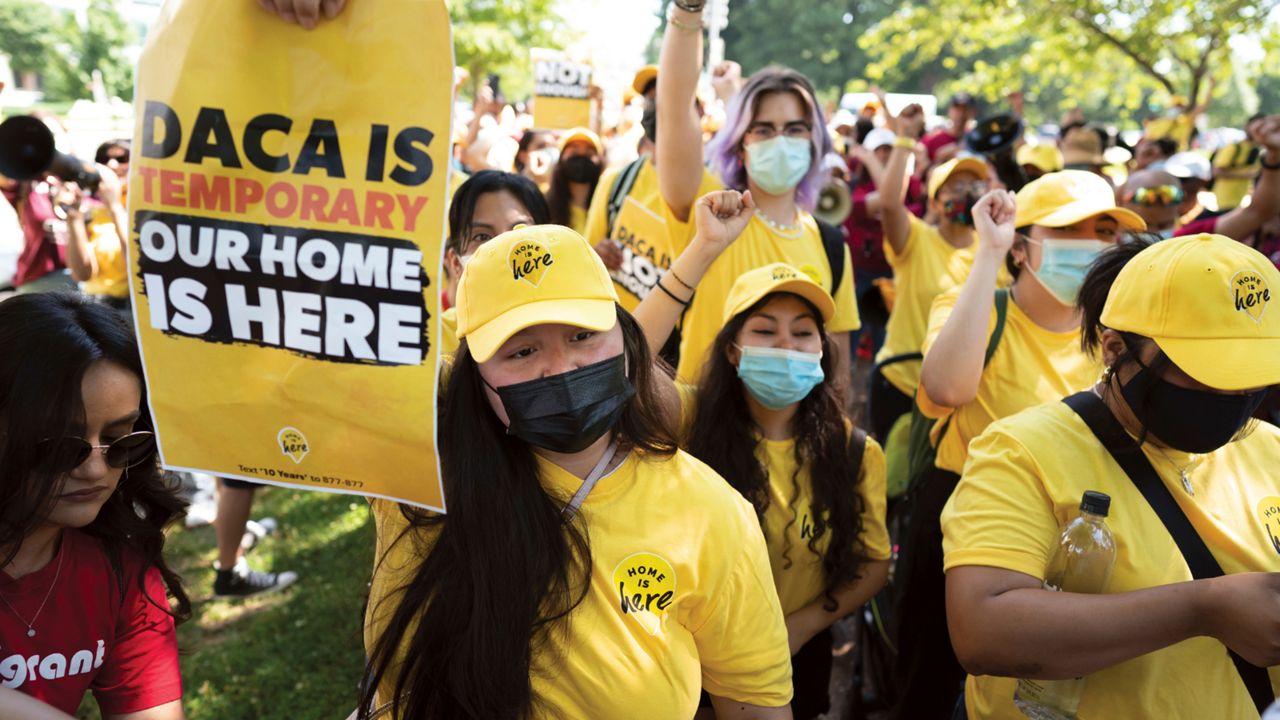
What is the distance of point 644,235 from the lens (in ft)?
12.3

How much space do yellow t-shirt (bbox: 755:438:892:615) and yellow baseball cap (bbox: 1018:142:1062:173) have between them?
4.74 m

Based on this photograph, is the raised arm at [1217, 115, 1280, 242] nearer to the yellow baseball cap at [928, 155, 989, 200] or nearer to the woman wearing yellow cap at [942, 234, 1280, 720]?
the yellow baseball cap at [928, 155, 989, 200]

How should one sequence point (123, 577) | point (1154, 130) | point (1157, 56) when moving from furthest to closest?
1. point (1157, 56)
2. point (1154, 130)
3. point (123, 577)

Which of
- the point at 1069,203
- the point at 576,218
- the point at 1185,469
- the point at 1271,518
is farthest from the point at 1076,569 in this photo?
the point at 576,218

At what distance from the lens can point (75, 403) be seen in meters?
1.78

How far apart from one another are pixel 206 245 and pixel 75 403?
46 cm

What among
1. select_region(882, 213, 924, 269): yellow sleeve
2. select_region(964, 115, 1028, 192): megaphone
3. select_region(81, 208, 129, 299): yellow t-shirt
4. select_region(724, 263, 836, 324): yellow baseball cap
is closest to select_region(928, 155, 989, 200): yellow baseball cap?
select_region(882, 213, 924, 269): yellow sleeve

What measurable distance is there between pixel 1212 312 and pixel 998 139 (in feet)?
14.8

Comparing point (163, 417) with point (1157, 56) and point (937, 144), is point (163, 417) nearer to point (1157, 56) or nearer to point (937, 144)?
point (937, 144)

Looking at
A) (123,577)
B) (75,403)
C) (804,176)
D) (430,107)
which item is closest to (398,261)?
(430,107)

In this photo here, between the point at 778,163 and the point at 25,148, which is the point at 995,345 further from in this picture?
the point at 25,148

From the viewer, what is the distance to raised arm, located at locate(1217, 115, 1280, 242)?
4090 millimetres

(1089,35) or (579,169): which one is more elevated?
(1089,35)

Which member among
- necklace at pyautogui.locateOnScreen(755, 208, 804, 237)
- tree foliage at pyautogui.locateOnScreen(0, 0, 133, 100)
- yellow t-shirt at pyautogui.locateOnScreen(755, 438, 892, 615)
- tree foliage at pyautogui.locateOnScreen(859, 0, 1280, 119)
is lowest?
tree foliage at pyautogui.locateOnScreen(0, 0, 133, 100)
